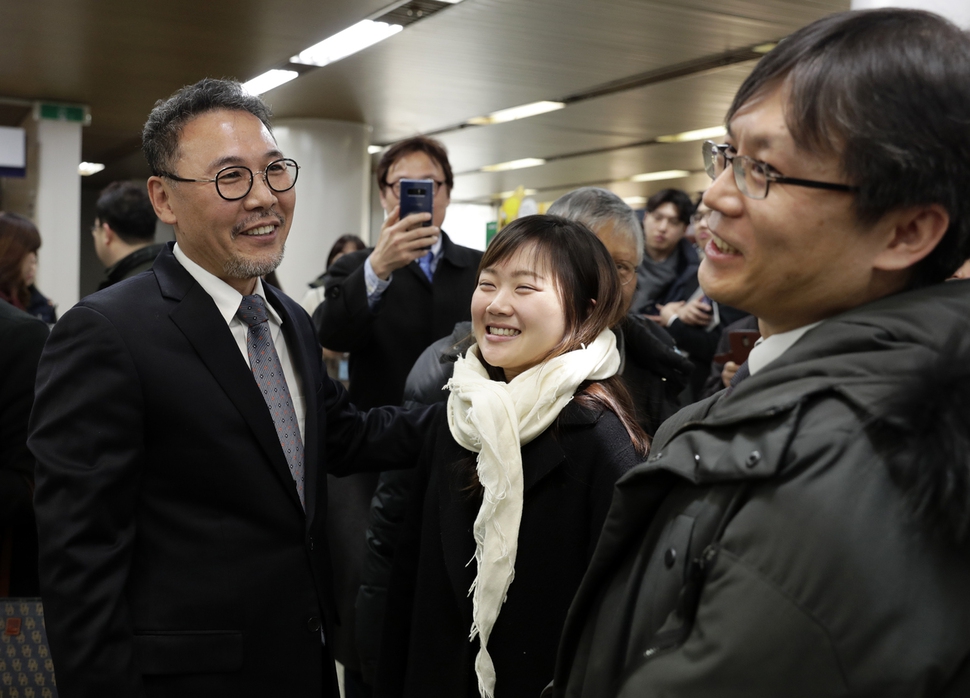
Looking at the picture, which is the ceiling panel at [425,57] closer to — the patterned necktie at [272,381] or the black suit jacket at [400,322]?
the black suit jacket at [400,322]

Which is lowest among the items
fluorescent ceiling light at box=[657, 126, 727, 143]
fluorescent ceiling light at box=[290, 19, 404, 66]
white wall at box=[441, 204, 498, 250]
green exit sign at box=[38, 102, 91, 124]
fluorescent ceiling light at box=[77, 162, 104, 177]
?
white wall at box=[441, 204, 498, 250]

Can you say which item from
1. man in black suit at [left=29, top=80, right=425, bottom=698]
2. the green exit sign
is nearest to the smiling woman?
man in black suit at [left=29, top=80, right=425, bottom=698]

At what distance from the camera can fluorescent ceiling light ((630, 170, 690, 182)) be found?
12.8 metres

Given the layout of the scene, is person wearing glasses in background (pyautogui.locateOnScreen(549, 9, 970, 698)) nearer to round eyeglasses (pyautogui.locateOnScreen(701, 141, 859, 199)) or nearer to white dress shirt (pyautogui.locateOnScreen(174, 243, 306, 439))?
round eyeglasses (pyautogui.locateOnScreen(701, 141, 859, 199))

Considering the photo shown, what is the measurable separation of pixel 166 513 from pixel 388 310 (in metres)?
1.47

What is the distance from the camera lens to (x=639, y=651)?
1.02 meters

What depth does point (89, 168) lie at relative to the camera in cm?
1344

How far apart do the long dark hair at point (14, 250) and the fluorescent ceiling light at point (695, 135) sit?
25.4 ft

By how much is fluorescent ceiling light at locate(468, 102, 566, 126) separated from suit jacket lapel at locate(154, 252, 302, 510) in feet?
23.8

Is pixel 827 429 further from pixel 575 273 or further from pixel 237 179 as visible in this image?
pixel 237 179

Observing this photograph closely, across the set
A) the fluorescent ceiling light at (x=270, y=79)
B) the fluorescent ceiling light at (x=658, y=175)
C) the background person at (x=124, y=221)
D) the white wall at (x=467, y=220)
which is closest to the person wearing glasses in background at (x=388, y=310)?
the background person at (x=124, y=221)

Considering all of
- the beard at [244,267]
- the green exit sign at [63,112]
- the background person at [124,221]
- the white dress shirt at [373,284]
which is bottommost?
the white dress shirt at [373,284]

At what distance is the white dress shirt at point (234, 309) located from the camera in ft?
6.17

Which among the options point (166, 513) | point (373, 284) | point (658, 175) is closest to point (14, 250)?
point (373, 284)
